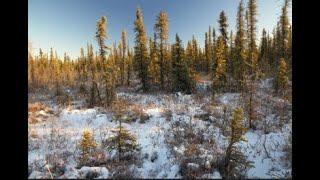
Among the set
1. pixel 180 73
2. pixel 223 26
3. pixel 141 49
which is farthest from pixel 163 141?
pixel 223 26

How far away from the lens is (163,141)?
11445 mm

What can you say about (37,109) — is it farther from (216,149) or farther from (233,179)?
(233,179)

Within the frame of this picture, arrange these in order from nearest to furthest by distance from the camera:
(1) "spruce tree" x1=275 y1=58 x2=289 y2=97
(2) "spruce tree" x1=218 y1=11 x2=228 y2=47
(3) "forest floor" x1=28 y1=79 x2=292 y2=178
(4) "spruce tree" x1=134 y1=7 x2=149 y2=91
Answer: (3) "forest floor" x1=28 y1=79 x2=292 y2=178 → (1) "spruce tree" x1=275 y1=58 x2=289 y2=97 → (4) "spruce tree" x1=134 y1=7 x2=149 y2=91 → (2) "spruce tree" x1=218 y1=11 x2=228 y2=47

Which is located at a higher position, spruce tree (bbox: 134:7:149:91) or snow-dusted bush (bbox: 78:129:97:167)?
spruce tree (bbox: 134:7:149:91)

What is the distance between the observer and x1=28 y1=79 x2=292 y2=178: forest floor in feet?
27.8

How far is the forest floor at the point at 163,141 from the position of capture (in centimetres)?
848

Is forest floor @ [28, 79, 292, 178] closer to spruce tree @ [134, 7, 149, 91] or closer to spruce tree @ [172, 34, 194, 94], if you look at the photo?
spruce tree @ [172, 34, 194, 94]

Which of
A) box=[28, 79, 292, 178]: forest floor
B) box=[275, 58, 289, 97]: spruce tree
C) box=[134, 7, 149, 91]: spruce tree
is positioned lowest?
box=[28, 79, 292, 178]: forest floor

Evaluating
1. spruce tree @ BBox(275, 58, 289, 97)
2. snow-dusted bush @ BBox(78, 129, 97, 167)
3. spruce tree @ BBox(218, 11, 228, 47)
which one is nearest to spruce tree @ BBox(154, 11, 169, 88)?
spruce tree @ BBox(218, 11, 228, 47)

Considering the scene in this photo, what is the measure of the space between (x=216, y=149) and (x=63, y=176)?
5459 millimetres

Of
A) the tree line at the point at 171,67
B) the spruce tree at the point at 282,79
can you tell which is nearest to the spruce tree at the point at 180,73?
the tree line at the point at 171,67

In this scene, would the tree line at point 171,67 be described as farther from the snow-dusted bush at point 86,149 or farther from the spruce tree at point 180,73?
the snow-dusted bush at point 86,149

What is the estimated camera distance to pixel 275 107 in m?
18.5

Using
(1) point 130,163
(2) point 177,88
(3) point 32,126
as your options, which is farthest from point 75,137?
(2) point 177,88
